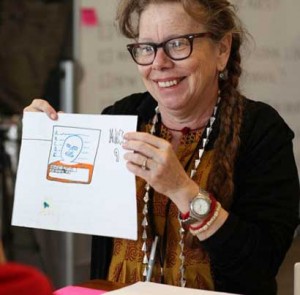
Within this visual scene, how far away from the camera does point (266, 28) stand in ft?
13.5

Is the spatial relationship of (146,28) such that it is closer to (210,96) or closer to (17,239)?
(210,96)

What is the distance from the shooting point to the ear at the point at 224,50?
1589 millimetres

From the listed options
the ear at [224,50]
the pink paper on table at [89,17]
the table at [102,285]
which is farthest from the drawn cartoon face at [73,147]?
the pink paper on table at [89,17]

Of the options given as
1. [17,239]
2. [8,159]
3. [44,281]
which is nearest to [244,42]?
[44,281]

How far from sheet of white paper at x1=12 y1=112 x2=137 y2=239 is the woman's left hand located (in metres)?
0.07

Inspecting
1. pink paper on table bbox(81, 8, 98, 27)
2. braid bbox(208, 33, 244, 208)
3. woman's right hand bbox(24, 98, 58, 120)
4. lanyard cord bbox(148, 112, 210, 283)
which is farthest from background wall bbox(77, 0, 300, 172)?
woman's right hand bbox(24, 98, 58, 120)

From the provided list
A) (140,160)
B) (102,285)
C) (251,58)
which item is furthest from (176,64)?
(251,58)

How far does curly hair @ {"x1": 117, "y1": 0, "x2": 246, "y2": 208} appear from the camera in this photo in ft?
4.97

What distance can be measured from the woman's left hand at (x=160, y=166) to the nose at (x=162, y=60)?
8.0 inches

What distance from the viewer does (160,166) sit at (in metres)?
1.33

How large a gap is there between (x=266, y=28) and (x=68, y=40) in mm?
1392

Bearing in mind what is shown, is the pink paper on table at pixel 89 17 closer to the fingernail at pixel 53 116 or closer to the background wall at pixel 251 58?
the background wall at pixel 251 58

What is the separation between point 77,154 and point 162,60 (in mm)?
289

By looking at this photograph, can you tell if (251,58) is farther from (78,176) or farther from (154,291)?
(154,291)
